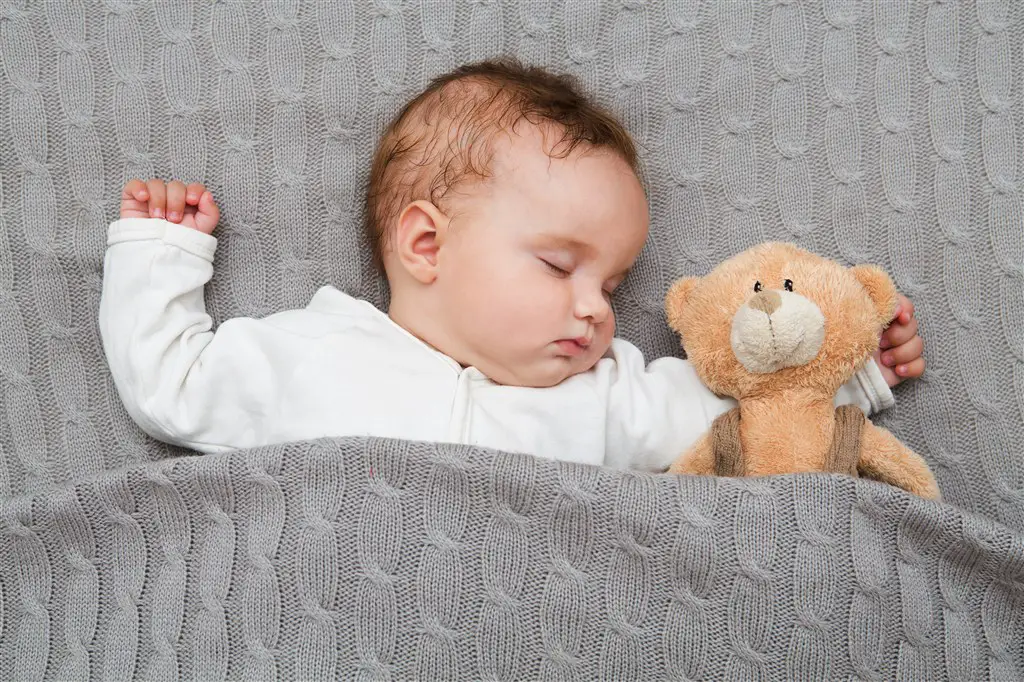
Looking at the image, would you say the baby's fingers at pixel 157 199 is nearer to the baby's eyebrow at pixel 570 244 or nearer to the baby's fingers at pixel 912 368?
the baby's eyebrow at pixel 570 244

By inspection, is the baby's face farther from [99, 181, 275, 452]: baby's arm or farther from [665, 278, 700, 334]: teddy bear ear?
[99, 181, 275, 452]: baby's arm

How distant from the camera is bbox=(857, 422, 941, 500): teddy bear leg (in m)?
1.29

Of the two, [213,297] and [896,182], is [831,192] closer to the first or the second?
[896,182]

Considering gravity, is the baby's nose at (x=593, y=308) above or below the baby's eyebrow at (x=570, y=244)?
below

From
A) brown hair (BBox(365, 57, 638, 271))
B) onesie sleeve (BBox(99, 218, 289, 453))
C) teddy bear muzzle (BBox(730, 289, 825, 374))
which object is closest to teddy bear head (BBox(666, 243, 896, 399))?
teddy bear muzzle (BBox(730, 289, 825, 374))

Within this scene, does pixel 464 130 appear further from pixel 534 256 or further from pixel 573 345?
pixel 573 345

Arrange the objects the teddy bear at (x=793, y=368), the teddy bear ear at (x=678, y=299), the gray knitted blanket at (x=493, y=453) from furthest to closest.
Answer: the teddy bear ear at (x=678, y=299) → the teddy bear at (x=793, y=368) → the gray knitted blanket at (x=493, y=453)

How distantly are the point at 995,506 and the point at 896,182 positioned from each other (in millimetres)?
511

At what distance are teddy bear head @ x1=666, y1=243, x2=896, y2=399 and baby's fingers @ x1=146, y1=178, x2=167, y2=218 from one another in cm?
79

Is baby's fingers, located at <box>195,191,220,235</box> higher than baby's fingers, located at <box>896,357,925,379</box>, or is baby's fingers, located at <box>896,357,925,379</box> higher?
baby's fingers, located at <box>195,191,220,235</box>

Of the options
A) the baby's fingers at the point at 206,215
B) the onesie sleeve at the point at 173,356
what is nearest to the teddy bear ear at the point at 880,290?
the onesie sleeve at the point at 173,356

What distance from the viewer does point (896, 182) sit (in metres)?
1.51

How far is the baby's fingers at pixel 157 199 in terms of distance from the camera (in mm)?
1427

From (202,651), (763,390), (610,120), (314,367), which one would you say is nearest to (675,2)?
(610,120)
